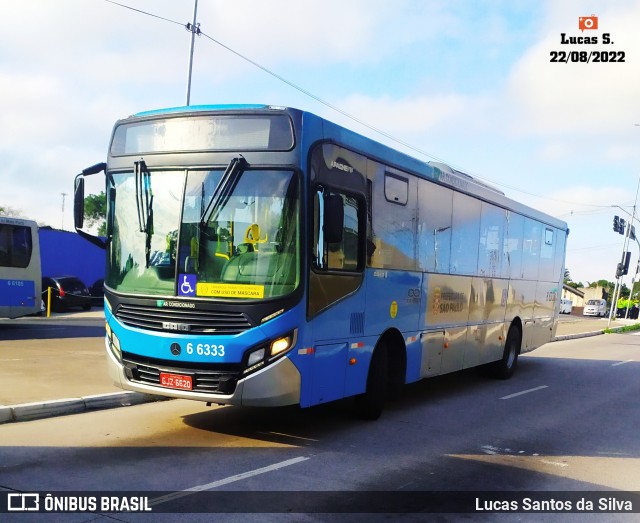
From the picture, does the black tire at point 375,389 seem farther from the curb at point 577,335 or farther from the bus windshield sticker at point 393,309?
the curb at point 577,335

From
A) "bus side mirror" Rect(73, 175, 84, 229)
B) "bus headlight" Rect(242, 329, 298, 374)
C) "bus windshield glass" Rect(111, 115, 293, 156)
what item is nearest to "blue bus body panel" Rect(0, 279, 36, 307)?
"bus side mirror" Rect(73, 175, 84, 229)

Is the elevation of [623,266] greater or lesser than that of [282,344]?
greater

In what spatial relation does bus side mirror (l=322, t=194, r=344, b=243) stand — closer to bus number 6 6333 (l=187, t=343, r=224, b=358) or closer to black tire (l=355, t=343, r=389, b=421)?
bus number 6 6333 (l=187, t=343, r=224, b=358)

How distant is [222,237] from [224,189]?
1.74 ft

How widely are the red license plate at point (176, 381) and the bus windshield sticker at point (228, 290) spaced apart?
0.93 metres

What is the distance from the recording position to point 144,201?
26.2ft

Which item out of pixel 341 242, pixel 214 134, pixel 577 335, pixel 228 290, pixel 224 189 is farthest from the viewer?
pixel 577 335

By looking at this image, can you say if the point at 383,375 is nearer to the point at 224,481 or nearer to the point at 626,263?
the point at 224,481

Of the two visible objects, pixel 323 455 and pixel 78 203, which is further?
pixel 78 203

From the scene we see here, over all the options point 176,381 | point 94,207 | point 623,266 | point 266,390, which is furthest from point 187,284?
point 94,207

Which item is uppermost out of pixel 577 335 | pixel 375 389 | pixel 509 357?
pixel 375 389

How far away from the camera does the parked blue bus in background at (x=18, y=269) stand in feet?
62.1

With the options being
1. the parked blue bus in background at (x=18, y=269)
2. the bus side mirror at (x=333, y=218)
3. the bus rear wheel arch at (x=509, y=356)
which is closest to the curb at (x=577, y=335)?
the bus rear wheel arch at (x=509, y=356)

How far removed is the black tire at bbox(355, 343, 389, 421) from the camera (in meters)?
9.24
